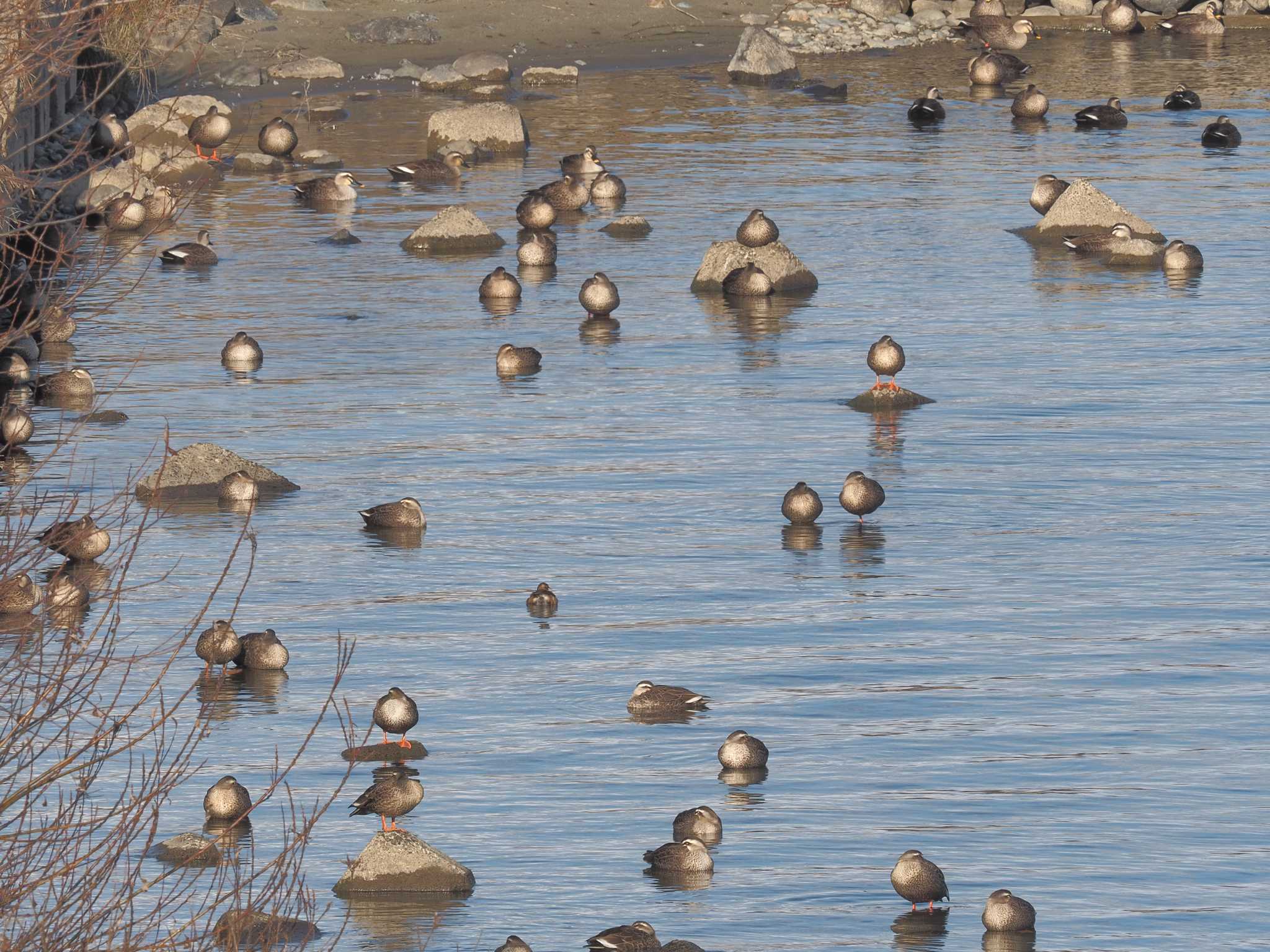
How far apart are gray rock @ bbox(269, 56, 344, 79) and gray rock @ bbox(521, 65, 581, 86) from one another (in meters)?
5.14

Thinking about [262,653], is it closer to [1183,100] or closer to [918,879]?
[918,879]

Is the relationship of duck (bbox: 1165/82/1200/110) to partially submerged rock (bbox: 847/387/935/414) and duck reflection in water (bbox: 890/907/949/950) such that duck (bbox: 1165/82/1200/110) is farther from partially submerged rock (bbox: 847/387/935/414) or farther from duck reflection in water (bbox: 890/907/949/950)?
duck reflection in water (bbox: 890/907/949/950)

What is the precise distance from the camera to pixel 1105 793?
873 inches

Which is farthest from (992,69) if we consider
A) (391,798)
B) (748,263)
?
(391,798)

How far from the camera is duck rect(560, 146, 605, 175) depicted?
53719 millimetres

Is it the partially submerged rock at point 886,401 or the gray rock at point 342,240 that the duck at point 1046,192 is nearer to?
the gray rock at point 342,240

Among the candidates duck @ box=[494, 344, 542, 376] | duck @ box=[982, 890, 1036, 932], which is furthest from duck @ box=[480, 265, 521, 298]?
duck @ box=[982, 890, 1036, 932]

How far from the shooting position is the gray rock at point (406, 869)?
20.0 m

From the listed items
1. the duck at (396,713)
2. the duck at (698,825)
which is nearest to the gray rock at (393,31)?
the duck at (396,713)

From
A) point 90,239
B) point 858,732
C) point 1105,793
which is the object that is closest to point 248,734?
point 858,732

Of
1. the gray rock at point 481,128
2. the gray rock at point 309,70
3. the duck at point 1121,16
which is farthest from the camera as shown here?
the duck at point 1121,16

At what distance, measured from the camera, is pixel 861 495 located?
30.3 meters

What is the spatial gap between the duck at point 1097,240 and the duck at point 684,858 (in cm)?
2914

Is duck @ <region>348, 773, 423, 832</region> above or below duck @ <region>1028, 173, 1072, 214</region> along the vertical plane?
below
